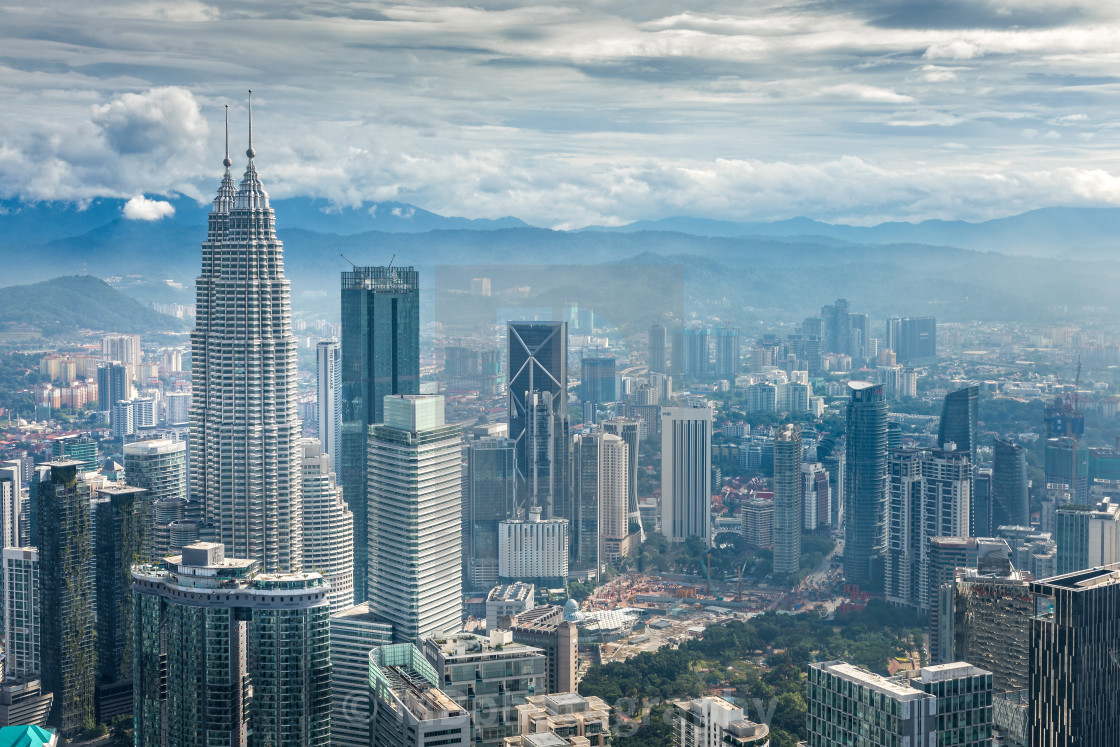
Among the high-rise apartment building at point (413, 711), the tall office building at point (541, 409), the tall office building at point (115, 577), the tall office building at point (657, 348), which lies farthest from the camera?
the tall office building at point (657, 348)

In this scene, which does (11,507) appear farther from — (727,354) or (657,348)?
A: (727,354)

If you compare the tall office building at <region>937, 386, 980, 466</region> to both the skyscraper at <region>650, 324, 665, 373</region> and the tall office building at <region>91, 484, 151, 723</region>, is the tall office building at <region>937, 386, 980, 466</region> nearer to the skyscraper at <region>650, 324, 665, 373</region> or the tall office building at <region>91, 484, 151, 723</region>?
the skyscraper at <region>650, 324, 665, 373</region>

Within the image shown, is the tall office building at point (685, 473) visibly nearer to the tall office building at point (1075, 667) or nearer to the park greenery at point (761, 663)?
the park greenery at point (761, 663)

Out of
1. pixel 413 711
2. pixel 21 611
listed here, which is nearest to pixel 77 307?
pixel 21 611

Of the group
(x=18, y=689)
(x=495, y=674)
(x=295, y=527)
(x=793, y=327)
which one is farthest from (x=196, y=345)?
(x=793, y=327)

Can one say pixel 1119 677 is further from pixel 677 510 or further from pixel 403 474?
pixel 677 510

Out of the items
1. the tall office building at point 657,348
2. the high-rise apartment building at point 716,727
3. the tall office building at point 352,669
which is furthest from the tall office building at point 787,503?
the high-rise apartment building at point 716,727
